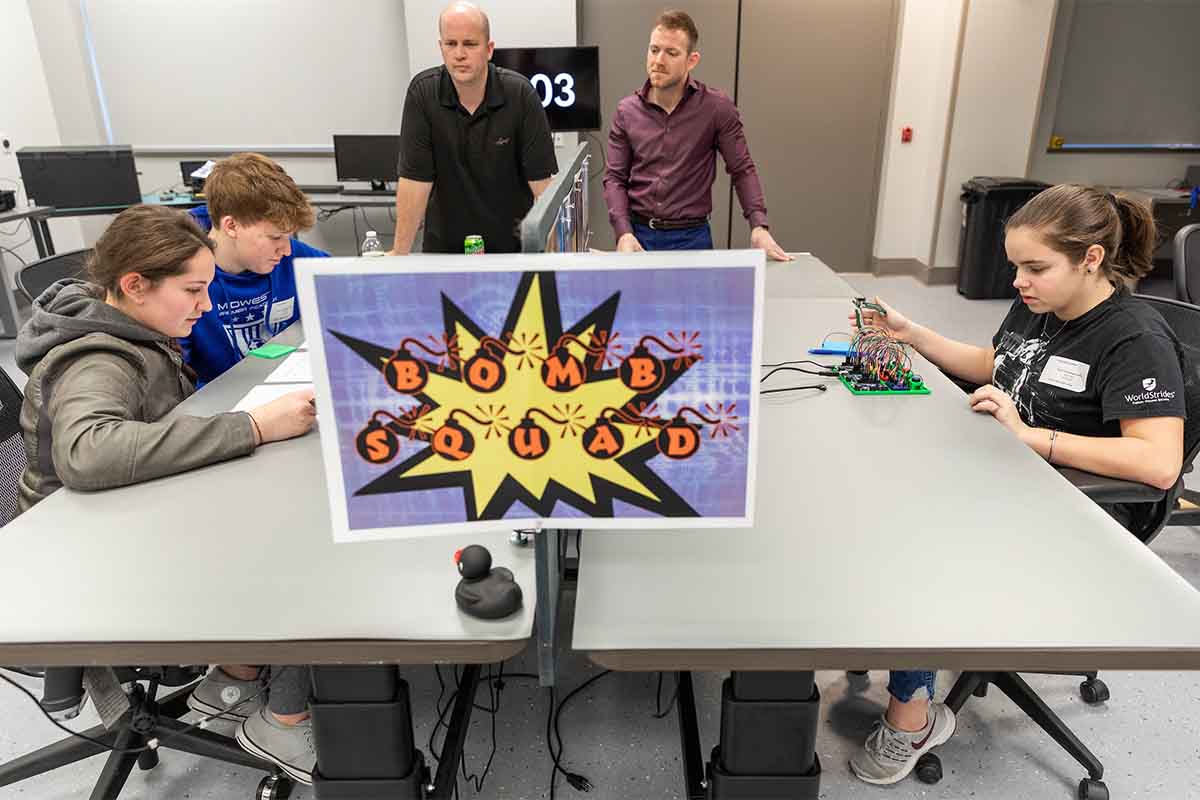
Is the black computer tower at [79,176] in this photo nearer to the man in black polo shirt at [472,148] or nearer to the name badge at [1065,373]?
the man in black polo shirt at [472,148]

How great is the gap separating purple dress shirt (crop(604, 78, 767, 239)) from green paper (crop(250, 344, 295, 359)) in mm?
1286

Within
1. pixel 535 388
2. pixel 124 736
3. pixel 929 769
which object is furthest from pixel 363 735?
pixel 929 769

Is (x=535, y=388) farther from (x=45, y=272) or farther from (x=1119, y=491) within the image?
(x=45, y=272)

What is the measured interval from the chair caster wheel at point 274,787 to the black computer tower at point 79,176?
375 centimetres

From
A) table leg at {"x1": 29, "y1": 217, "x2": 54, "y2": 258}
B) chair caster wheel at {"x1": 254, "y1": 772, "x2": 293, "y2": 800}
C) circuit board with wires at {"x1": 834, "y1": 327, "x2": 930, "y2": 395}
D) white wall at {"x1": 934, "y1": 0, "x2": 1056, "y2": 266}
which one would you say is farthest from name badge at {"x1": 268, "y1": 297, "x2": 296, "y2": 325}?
white wall at {"x1": 934, "y1": 0, "x2": 1056, "y2": 266}

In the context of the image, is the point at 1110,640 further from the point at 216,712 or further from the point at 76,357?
the point at 76,357

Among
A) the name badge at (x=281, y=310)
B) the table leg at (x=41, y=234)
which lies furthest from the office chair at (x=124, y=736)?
the table leg at (x=41, y=234)

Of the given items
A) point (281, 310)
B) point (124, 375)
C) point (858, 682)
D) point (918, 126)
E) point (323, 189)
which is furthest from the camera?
point (918, 126)

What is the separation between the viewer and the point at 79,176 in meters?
4.12

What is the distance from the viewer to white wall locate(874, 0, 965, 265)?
4.61 metres

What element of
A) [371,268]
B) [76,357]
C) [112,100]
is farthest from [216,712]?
[112,100]

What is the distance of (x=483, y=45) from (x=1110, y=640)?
7.23 ft

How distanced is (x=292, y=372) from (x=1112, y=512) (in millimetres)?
1684

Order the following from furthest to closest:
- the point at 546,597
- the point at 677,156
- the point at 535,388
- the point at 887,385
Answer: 1. the point at 677,156
2. the point at 887,385
3. the point at 546,597
4. the point at 535,388
